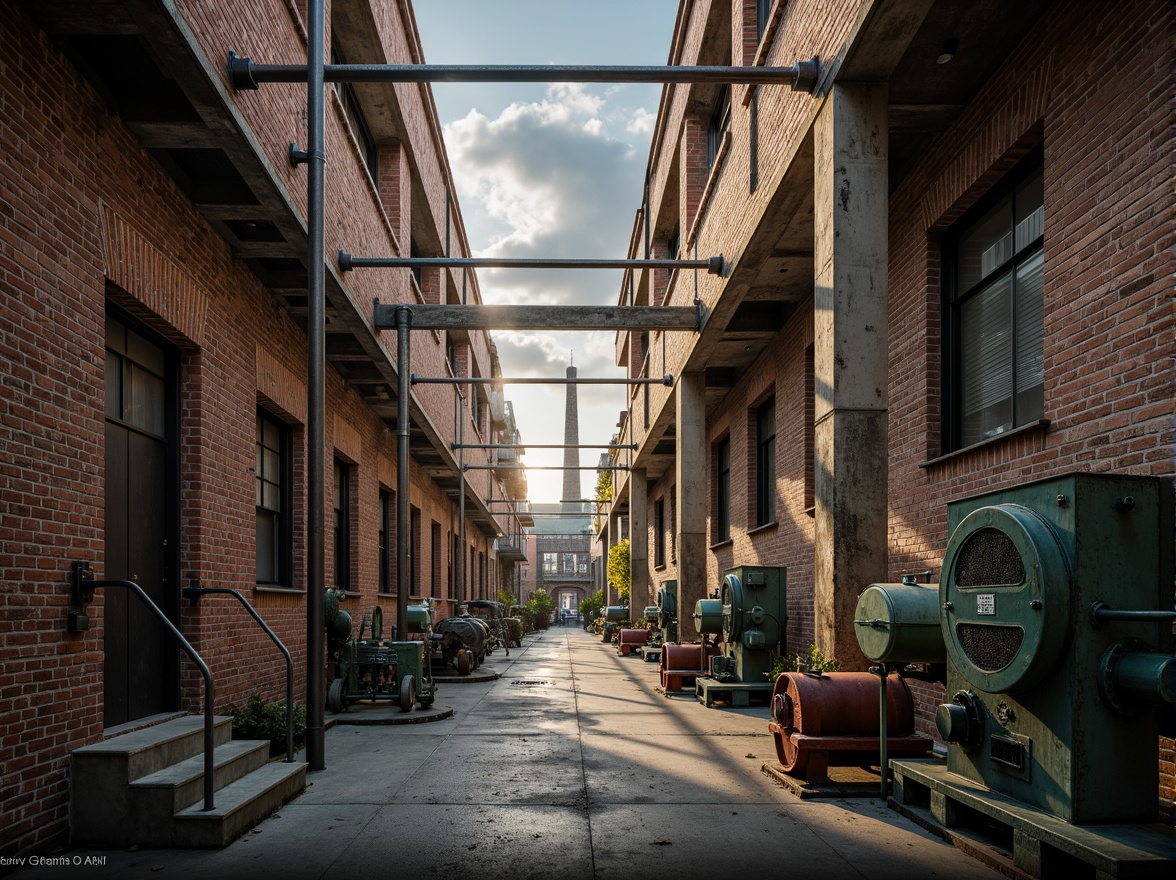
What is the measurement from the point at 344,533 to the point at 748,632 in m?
6.56

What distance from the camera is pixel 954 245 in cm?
752

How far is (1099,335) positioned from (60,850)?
6.02 meters

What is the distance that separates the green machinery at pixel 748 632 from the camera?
10297mm

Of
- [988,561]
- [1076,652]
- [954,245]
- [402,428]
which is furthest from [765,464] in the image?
[1076,652]

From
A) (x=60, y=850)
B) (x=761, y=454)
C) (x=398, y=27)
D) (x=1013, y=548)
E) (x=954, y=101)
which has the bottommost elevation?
(x=60, y=850)

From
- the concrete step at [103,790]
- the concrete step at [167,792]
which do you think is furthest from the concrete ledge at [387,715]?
the concrete step at [103,790]

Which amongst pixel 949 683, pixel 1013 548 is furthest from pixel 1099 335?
pixel 949 683

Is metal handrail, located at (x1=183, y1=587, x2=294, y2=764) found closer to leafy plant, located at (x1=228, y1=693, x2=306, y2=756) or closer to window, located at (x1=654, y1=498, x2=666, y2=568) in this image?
leafy plant, located at (x1=228, y1=693, x2=306, y2=756)

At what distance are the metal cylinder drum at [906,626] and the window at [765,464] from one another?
318 inches

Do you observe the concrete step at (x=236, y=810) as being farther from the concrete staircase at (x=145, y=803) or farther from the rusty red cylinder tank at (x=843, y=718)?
the rusty red cylinder tank at (x=843, y=718)

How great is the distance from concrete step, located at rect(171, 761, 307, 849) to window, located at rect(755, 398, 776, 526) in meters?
8.94

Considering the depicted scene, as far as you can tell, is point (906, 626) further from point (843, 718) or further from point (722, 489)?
point (722, 489)

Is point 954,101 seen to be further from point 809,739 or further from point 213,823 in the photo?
point 213,823

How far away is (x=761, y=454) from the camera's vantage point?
1425 cm
